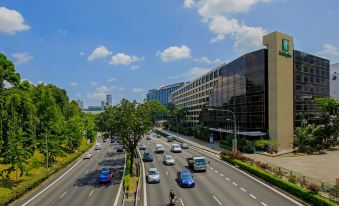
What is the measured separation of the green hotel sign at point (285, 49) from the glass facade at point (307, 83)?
339 cm

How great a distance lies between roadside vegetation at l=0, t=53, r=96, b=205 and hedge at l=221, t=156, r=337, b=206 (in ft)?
102

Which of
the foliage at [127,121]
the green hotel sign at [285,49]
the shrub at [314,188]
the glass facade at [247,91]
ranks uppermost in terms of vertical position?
the green hotel sign at [285,49]

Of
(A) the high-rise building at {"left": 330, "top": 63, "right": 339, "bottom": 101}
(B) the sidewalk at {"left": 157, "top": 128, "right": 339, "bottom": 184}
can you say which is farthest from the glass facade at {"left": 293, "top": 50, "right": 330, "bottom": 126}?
(A) the high-rise building at {"left": 330, "top": 63, "right": 339, "bottom": 101}

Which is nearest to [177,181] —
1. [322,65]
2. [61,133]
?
[61,133]

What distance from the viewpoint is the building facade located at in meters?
65.7

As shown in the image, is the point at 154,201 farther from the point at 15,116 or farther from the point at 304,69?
the point at 304,69

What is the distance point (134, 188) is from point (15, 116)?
2108cm

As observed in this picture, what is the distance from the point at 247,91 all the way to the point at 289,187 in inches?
1693

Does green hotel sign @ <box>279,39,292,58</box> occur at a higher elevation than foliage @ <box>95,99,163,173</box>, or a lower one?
higher

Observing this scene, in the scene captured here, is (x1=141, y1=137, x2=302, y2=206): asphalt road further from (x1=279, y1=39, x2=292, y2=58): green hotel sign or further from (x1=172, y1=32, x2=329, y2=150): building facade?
(x1=279, y1=39, x2=292, y2=58): green hotel sign

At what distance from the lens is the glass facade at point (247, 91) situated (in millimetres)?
68312

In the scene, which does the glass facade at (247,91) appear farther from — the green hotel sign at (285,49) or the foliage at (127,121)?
the foliage at (127,121)

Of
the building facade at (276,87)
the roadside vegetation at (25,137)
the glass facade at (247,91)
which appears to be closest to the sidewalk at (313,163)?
the building facade at (276,87)

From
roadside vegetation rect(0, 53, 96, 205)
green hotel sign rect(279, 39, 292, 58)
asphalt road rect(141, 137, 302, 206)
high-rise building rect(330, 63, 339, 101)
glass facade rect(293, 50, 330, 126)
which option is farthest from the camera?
high-rise building rect(330, 63, 339, 101)
